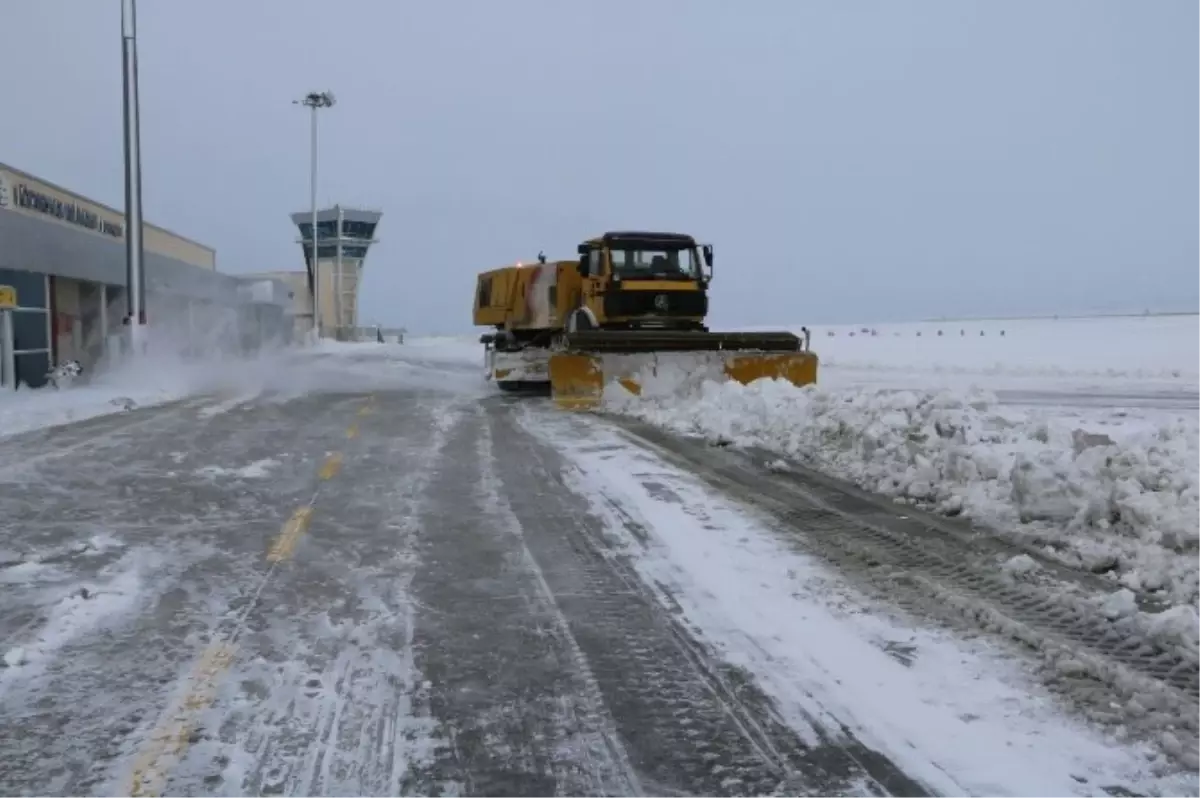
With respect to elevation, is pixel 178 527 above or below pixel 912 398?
below

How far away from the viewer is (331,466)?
10422 mm

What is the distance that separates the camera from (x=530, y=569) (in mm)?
6246

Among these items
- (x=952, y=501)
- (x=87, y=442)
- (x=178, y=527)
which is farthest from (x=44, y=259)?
(x=952, y=501)

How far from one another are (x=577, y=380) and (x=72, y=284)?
17590 mm

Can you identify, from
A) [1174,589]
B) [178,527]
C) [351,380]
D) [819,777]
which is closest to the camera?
[819,777]

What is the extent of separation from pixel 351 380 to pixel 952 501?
69.4 feet

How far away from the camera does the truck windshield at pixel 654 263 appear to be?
1883cm

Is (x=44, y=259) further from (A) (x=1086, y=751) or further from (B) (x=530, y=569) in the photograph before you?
(A) (x=1086, y=751)

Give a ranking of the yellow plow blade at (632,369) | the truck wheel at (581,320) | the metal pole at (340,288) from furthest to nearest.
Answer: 1. the metal pole at (340,288)
2. the truck wheel at (581,320)
3. the yellow plow blade at (632,369)

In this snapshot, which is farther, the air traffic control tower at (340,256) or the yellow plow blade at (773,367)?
Answer: the air traffic control tower at (340,256)

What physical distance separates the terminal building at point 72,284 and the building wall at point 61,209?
3 centimetres

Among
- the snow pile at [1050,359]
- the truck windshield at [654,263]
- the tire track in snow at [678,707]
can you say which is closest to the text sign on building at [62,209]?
the truck windshield at [654,263]

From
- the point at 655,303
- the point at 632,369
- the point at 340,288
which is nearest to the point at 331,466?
the point at 632,369

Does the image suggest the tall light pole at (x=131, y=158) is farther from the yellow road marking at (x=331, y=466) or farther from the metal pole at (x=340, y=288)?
the metal pole at (x=340, y=288)
